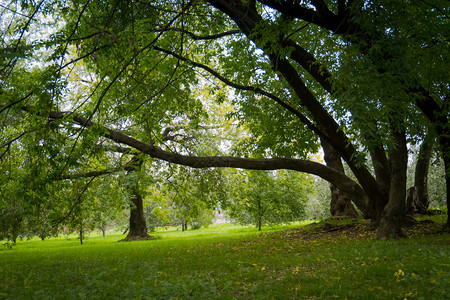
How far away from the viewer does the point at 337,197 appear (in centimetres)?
1659

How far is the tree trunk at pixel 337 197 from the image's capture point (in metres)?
15.4

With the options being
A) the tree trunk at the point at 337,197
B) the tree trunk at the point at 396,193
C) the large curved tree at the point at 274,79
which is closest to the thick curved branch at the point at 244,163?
the large curved tree at the point at 274,79

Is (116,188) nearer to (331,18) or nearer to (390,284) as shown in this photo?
(331,18)

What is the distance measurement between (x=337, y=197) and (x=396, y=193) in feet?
23.6

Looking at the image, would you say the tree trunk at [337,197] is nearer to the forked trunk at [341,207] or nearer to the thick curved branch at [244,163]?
the forked trunk at [341,207]

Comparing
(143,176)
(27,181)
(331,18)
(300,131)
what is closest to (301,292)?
(27,181)

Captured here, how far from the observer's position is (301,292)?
496cm

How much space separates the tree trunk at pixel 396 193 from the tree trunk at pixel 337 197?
5474 mm

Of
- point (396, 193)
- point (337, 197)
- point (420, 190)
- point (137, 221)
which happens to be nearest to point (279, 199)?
point (337, 197)

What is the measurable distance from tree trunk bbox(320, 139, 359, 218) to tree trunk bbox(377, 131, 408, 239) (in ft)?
18.0

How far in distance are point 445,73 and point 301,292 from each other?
643 cm

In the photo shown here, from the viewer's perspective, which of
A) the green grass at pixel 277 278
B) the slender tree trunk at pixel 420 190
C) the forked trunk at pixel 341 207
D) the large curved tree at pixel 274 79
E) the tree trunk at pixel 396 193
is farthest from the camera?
the forked trunk at pixel 341 207

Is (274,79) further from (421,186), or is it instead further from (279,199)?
(279,199)

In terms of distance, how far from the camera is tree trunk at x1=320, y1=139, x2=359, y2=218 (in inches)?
605
